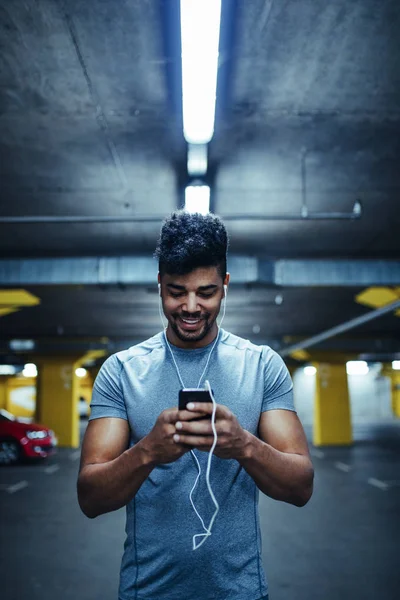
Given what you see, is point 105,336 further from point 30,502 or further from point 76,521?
point 76,521

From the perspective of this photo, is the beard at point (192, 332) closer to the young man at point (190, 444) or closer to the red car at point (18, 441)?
the young man at point (190, 444)

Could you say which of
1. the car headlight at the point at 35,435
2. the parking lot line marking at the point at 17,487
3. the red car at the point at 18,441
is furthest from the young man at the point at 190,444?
the car headlight at the point at 35,435

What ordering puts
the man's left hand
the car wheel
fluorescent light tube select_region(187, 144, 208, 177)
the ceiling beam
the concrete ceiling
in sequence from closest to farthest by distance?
the man's left hand → the concrete ceiling → fluorescent light tube select_region(187, 144, 208, 177) → the ceiling beam → the car wheel

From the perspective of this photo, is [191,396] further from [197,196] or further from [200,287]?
[197,196]

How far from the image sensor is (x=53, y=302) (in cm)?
1066

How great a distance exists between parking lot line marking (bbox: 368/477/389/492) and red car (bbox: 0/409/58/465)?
749 centimetres

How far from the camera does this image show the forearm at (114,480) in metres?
1.21

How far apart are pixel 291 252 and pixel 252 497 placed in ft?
21.1

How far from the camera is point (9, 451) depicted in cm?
1254

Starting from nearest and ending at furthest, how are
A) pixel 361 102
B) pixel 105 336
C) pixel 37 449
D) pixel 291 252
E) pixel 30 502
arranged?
pixel 361 102 < pixel 291 252 < pixel 30 502 < pixel 37 449 < pixel 105 336

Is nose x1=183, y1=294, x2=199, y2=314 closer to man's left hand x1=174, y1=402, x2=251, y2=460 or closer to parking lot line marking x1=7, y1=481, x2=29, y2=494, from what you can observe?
man's left hand x1=174, y1=402, x2=251, y2=460

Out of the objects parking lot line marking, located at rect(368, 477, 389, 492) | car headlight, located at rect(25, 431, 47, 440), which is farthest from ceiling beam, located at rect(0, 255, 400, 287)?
car headlight, located at rect(25, 431, 47, 440)

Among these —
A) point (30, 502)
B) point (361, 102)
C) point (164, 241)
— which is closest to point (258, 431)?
point (164, 241)

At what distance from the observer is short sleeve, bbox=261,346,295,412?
1448mm
